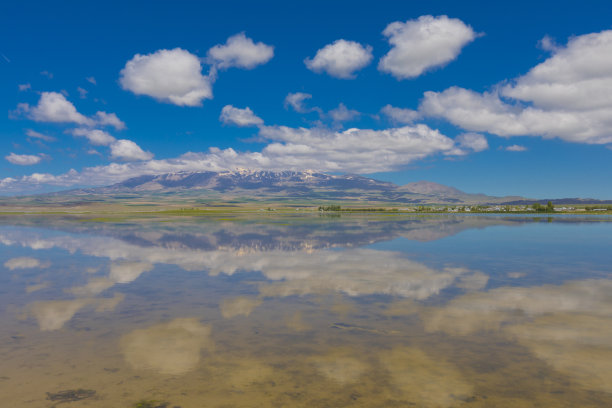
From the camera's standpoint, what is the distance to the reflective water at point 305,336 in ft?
34.4

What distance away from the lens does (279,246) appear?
143 ft

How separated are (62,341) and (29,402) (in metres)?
4.58

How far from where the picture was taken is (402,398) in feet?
33.5

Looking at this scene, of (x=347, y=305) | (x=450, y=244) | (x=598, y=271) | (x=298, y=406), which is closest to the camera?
(x=298, y=406)

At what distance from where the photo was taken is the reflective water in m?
10.5

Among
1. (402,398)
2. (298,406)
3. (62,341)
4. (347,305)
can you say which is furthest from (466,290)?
(62,341)

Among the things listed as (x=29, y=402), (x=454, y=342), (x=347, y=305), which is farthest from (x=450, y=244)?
(x=29, y=402)

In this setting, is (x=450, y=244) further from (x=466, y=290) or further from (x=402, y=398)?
(x=402, y=398)

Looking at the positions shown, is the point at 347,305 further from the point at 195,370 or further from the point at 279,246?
the point at 279,246

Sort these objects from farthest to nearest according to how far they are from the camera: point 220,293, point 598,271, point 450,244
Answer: point 450,244, point 598,271, point 220,293

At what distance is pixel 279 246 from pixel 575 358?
1310 inches

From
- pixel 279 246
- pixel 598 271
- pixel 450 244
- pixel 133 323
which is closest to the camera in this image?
pixel 133 323

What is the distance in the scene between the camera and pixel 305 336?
48.4 ft

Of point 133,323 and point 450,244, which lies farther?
point 450,244
